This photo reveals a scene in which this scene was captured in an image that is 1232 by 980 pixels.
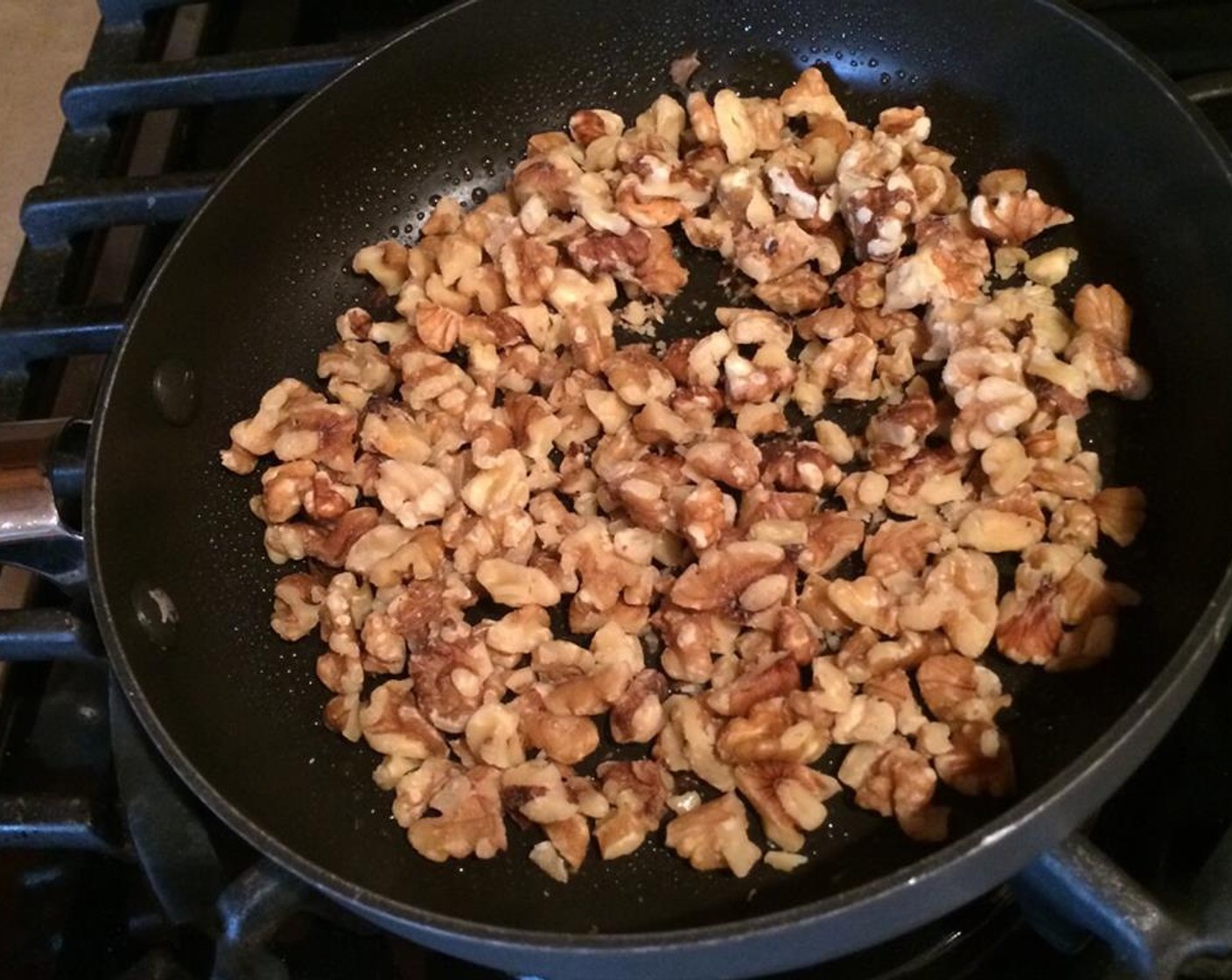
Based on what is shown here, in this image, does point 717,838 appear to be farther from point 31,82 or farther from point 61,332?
point 31,82

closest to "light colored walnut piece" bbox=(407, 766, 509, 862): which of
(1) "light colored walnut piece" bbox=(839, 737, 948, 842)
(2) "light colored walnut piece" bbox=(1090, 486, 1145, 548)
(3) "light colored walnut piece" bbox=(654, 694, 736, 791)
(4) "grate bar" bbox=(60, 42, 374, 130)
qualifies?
(3) "light colored walnut piece" bbox=(654, 694, 736, 791)

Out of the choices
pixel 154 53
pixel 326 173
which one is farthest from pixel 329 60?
pixel 154 53

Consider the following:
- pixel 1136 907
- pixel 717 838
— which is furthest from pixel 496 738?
pixel 1136 907

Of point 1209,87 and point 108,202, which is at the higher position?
point 1209,87

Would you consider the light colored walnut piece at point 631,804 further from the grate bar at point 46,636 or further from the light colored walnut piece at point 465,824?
the grate bar at point 46,636

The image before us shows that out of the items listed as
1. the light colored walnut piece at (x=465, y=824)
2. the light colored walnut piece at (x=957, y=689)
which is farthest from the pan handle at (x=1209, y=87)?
the light colored walnut piece at (x=465, y=824)

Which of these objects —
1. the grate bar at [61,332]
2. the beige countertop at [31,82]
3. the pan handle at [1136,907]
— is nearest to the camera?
the pan handle at [1136,907]
